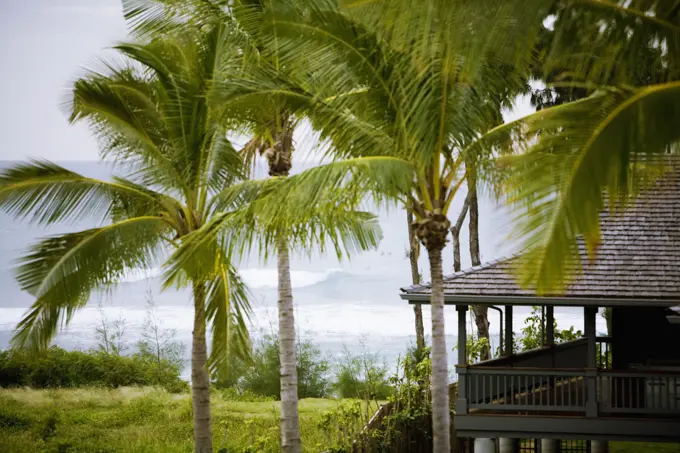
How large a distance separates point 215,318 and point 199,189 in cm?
226

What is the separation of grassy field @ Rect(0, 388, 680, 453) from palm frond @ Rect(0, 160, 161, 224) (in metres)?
4.61

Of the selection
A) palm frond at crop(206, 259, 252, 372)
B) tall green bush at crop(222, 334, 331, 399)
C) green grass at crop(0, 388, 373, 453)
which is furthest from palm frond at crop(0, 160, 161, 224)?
tall green bush at crop(222, 334, 331, 399)

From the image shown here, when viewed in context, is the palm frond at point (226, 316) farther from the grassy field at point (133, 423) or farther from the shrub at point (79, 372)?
the shrub at point (79, 372)

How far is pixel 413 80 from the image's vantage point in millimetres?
10680

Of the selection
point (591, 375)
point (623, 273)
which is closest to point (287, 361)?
point (591, 375)

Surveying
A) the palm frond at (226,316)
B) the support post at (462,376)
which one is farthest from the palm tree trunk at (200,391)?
the support post at (462,376)

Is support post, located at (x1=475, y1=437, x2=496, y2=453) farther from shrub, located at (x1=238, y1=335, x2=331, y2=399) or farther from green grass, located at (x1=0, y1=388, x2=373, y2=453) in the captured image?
shrub, located at (x1=238, y1=335, x2=331, y2=399)

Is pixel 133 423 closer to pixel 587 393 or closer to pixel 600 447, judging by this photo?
pixel 600 447

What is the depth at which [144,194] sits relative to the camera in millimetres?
13484

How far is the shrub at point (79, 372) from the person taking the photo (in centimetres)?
2400

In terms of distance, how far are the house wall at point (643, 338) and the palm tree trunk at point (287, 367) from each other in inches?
223

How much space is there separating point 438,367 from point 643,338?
4.84 metres

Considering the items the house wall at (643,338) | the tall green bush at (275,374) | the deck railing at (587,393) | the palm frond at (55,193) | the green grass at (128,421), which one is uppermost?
the palm frond at (55,193)

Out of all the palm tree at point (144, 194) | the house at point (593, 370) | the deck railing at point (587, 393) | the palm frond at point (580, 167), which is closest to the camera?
the palm frond at point (580, 167)
